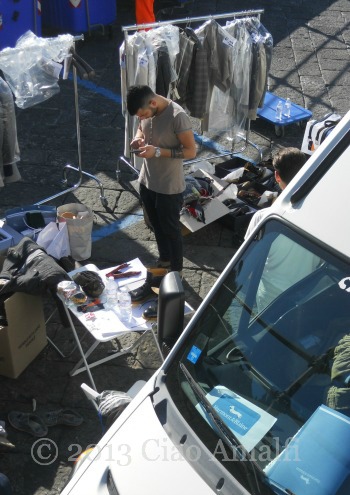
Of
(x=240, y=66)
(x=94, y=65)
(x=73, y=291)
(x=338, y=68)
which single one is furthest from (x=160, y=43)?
(x=338, y=68)

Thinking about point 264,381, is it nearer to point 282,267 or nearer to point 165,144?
point 282,267

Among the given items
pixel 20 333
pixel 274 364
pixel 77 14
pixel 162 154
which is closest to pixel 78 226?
pixel 162 154

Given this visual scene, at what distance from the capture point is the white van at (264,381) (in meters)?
2.95

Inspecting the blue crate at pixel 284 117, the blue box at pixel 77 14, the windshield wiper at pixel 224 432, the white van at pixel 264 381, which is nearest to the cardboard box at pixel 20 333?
the white van at pixel 264 381

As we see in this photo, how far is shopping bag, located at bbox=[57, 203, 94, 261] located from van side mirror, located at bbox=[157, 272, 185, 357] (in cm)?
264

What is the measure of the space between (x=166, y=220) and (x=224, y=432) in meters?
3.03

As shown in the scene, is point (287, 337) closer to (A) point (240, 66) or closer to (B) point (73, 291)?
(B) point (73, 291)

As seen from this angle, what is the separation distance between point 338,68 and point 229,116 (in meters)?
3.58

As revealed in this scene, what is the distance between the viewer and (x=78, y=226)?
6.28 metres

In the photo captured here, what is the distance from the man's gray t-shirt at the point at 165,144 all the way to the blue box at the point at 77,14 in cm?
568

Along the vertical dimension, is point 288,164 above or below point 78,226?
above

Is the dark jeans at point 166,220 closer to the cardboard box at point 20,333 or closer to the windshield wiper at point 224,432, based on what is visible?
Answer: the cardboard box at point 20,333

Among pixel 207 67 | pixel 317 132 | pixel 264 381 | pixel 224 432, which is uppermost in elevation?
pixel 207 67

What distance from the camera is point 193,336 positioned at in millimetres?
3492
